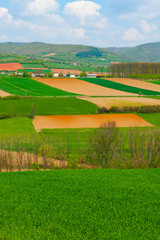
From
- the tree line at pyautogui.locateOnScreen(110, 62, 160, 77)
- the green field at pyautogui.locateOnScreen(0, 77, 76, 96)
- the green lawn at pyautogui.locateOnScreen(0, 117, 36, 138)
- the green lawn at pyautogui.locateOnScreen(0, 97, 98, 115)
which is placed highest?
the tree line at pyautogui.locateOnScreen(110, 62, 160, 77)

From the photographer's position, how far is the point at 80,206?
12.8 m

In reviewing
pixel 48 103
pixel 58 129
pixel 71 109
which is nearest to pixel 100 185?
pixel 58 129

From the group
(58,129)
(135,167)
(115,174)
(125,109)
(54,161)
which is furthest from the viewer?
(125,109)

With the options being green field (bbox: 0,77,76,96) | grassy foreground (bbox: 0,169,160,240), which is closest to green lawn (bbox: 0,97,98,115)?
green field (bbox: 0,77,76,96)

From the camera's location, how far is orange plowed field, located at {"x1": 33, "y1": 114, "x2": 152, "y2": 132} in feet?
141

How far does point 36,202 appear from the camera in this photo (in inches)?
523

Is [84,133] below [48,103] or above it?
below

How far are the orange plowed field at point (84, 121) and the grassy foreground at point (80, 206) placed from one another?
24564mm

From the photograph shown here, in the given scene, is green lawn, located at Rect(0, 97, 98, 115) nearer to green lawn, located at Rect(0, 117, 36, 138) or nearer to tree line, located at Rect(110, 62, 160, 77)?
green lawn, located at Rect(0, 117, 36, 138)

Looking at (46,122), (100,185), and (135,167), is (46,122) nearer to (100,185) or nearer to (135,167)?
(135,167)

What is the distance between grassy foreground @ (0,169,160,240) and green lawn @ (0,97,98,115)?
34.5 meters

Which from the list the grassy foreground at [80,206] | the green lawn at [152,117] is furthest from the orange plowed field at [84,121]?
the grassy foreground at [80,206]

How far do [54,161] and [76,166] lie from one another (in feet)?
8.86

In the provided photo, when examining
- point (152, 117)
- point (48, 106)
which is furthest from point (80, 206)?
point (48, 106)
